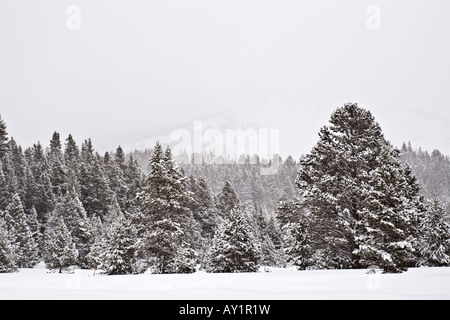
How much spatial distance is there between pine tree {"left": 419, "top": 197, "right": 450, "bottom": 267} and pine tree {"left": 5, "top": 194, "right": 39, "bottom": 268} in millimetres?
54293

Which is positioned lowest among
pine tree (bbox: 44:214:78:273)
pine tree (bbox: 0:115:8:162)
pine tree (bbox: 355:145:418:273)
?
pine tree (bbox: 44:214:78:273)

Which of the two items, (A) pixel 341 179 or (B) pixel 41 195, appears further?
(B) pixel 41 195

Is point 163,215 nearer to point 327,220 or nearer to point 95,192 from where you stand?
point 327,220

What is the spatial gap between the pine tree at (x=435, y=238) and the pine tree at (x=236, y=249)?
1285cm

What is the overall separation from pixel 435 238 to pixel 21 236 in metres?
57.6

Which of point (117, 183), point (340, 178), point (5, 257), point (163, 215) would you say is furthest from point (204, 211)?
point (340, 178)

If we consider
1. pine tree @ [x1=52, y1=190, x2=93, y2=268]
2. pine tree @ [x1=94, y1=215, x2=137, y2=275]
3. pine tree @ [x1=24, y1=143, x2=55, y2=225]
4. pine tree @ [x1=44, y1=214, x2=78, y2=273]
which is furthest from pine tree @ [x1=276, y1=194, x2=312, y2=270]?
pine tree @ [x1=24, y1=143, x2=55, y2=225]

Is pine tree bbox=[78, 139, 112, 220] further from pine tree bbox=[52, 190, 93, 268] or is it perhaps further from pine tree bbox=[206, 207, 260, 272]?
pine tree bbox=[206, 207, 260, 272]

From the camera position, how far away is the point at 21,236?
2151 inches

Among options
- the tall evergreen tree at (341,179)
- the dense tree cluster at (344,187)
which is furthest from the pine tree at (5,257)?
the tall evergreen tree at (341,179)

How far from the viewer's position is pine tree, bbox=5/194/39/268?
52.8 metres
